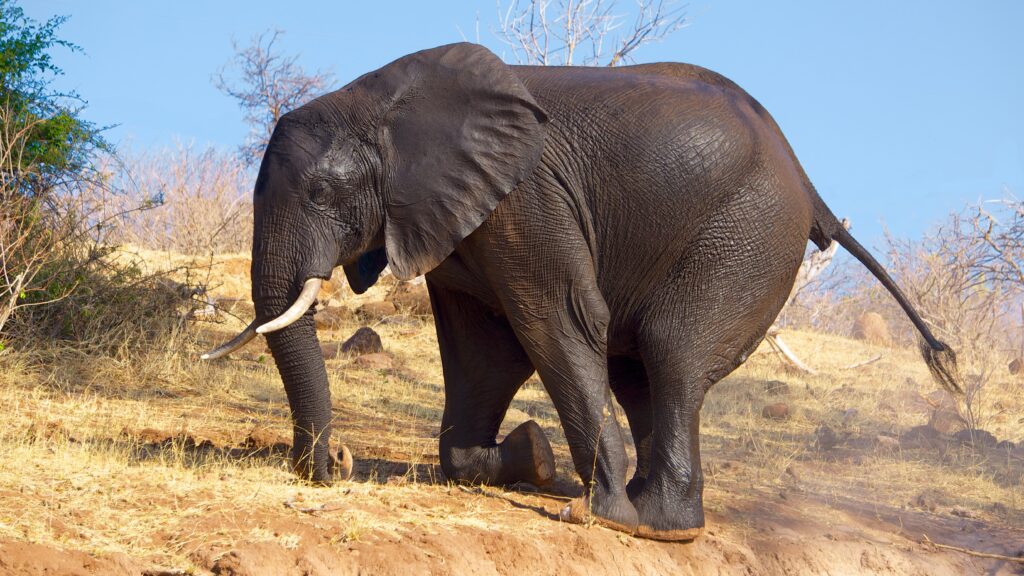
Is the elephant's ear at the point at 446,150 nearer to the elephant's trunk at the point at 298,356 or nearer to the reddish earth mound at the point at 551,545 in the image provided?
the elephant's trunk at the point at 298,356

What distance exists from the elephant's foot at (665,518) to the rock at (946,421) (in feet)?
18.2

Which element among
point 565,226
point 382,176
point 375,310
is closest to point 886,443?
point 565,226

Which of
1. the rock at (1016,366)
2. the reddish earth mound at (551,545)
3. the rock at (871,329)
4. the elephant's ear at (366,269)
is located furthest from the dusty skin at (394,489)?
the rock at (871,329)

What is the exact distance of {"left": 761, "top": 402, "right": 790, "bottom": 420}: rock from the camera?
1034 centimetres

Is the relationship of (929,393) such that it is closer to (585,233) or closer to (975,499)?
(975,499)

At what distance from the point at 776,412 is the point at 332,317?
5.45m

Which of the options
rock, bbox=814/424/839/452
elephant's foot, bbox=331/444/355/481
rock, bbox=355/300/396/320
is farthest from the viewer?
rock, bbox=355/300/396/320

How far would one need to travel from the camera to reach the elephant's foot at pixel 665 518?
5.45m

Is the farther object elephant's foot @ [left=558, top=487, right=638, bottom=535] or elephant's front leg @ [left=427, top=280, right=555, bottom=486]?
elephant's front leg @ [left=427, top=280, right=555, bottom=486]

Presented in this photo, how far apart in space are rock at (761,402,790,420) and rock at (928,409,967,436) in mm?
1339

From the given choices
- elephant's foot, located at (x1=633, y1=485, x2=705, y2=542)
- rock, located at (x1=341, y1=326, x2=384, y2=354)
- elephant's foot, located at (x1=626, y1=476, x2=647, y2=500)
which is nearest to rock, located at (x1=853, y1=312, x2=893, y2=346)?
rock, located at (x1=341, y1=326, x2=384, y2=354)

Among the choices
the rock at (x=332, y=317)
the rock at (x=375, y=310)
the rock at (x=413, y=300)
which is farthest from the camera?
the rock at (x=413, y=300)

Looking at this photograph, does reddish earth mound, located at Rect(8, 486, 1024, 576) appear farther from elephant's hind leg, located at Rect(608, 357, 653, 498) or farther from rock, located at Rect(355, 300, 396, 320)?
rock, located at Rect(355, 300, 396, 320)

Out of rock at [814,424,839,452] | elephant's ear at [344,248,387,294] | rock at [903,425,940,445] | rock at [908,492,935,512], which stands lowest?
rock at [908,492,935,512]
